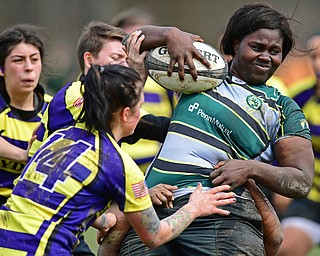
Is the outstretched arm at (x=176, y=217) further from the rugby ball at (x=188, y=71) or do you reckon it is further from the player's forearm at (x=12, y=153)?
the player's forearm at (x=12, y=153)

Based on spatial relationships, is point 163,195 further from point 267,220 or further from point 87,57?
point 87,57

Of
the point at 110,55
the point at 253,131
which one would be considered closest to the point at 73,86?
the point at 110,55

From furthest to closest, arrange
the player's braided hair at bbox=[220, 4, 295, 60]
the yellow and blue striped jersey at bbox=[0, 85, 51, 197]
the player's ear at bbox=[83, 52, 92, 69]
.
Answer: the yellow and blue striped jersey at bbox=[0, 85, 51, 197], the player's ear at bbox=[83, 52, 92, 69], the player's braided hair at bbox=[220, 4, 295, 60]

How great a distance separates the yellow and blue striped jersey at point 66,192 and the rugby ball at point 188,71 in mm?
Result: 609

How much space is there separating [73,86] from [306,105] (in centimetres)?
314

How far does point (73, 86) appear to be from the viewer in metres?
5.11

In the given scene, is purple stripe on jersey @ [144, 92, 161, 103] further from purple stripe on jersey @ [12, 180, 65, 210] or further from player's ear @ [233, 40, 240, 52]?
purple stripe on jersey @ [12, 180, 65, 210]

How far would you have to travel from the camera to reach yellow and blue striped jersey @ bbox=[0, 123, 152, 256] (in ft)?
12.9

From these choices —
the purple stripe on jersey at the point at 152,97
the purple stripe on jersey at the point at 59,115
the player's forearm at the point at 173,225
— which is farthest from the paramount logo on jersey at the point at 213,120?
the purple stripe on jersey at the point at 152,97

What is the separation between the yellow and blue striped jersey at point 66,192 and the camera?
3945 mm

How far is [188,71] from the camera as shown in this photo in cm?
444

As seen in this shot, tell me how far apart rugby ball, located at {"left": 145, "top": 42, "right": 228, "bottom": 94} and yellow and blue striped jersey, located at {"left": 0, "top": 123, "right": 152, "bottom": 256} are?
0.61 meters

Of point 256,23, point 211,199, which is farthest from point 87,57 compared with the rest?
point 211,199

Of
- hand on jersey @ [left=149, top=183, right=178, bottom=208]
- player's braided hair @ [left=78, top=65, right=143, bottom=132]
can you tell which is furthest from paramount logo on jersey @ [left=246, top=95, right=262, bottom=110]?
player's braided hair @ [left=78, top=65, right=143, bottom=132]
